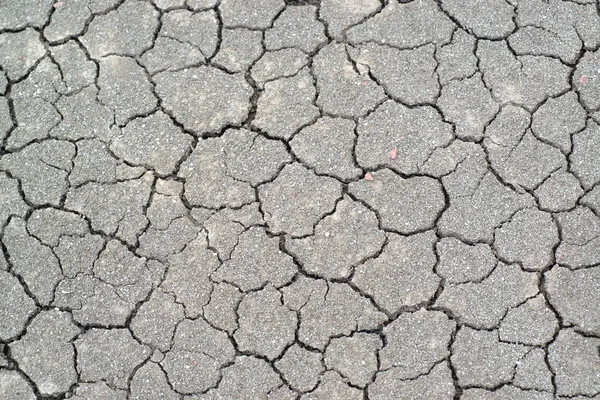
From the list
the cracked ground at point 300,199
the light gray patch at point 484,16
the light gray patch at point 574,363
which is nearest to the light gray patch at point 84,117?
the cracked ground at point 300,199

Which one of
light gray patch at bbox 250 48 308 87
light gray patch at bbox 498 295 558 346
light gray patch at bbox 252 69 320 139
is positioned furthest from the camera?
light gray patch at bbox 250 48 308 87

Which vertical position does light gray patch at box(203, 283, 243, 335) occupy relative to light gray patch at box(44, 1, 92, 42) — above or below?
below

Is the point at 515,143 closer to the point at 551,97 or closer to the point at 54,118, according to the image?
the point at 551,97

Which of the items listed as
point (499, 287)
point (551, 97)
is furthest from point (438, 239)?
point (551, 97)

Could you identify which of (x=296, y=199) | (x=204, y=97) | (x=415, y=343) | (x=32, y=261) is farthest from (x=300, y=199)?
(x=32, y=261)

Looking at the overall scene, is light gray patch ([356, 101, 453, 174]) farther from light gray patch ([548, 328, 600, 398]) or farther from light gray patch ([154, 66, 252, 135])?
light gray patch ([548, 328, 600, 398])

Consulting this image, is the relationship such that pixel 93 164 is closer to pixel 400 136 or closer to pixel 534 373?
pixel 400 136

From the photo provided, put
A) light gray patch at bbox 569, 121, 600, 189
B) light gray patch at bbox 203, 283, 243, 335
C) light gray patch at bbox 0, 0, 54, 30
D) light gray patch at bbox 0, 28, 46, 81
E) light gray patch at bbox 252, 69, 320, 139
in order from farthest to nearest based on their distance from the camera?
light gray patch at bbox 0, 0, 54, 30, light gray patch at bbox 0, 28, 46, 81, light gray patch at bbox 252, 69, 320, 139, light gray patch at bbox 569, 121, 600, 189, light gray patch at bbox 203, 283, 243, 335

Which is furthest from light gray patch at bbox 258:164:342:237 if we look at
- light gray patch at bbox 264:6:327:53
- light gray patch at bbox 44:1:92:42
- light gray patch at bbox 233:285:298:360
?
light gray patch at bbox 44:1:92:42

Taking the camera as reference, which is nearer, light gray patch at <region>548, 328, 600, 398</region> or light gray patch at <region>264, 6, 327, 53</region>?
light gray patch at <region>548, 328, 600, 398</region>
